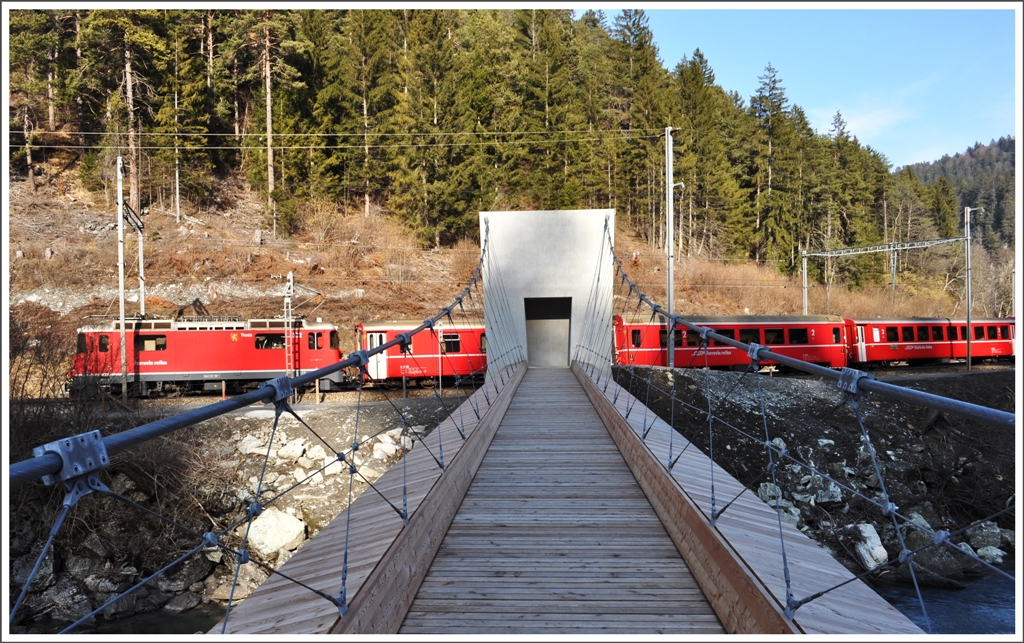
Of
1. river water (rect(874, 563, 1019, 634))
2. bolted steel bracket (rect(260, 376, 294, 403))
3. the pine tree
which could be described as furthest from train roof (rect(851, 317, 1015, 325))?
the pine tree

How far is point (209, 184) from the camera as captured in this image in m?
25.2

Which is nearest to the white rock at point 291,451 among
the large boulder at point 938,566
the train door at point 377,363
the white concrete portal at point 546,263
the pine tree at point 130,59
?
the white concrete portal at point 546,263

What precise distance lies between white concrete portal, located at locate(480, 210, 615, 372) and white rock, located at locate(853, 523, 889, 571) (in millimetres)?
4639

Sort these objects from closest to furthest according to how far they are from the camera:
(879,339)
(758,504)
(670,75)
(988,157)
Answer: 1. (758,504)
2. (879,339)
3. (670,75)
4. (988,157)

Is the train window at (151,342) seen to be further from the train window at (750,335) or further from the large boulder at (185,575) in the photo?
the train window at (750,335)

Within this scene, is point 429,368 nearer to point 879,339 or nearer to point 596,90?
point 879,339

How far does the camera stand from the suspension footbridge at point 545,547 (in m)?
1.87

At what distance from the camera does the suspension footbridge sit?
1.87 m

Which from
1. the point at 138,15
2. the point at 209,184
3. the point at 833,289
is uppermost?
the point at 138,15

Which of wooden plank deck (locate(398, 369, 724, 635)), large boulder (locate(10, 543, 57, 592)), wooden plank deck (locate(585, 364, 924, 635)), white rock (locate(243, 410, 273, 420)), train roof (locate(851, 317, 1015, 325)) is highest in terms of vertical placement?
train roof (locate(851, 317, 1015, 325))

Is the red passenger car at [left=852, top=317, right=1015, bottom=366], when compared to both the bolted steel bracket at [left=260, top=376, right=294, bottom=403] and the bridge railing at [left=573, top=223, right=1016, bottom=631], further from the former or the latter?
the bolted steel bracket at [left=260, top=376, right=294, bottom=403]

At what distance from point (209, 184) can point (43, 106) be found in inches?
268

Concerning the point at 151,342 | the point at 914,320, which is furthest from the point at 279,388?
the point at 914,320

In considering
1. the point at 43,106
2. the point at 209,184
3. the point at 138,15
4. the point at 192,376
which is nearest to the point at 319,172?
the point at 209,184
